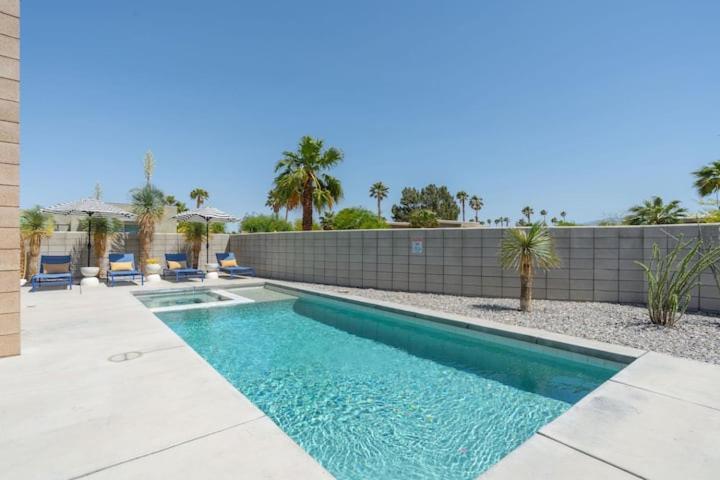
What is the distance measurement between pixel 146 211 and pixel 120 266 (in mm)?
2357

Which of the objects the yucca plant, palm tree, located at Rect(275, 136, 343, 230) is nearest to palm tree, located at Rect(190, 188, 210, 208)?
palm tree, located at Rect(275, 136, 343, 230)

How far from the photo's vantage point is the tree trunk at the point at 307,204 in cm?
1551

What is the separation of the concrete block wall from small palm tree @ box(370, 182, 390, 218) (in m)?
36.0

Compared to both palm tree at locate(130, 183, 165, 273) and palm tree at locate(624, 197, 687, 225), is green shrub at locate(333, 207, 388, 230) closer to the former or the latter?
palm tree at locate(130, 183, 165, 273)

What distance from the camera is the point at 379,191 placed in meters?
49.3

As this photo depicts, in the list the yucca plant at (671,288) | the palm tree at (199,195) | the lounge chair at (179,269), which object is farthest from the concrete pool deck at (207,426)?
the palm tree at (199,195)

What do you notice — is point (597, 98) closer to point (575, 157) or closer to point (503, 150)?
point (575, 157)

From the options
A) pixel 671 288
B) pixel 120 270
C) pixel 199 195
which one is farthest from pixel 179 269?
pixel 199 195

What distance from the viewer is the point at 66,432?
2188 millimetres

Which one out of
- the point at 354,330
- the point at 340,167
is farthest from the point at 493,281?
the point at 340,167

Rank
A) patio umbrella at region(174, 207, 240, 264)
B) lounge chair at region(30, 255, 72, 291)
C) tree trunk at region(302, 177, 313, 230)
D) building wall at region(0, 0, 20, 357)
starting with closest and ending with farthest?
building wall at region(0, 0, 20, 357)
lounge chair at region(30, 255, 72, 291)
patio umbrella at region(174, 207, 240, 264)
tree trunk at region(302, 177, 313, 230)

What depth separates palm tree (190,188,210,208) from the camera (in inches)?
1764

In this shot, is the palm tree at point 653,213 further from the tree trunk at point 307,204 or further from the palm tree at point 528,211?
the palm tree at point 528,211

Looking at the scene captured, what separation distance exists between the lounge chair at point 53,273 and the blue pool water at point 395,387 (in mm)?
5710
